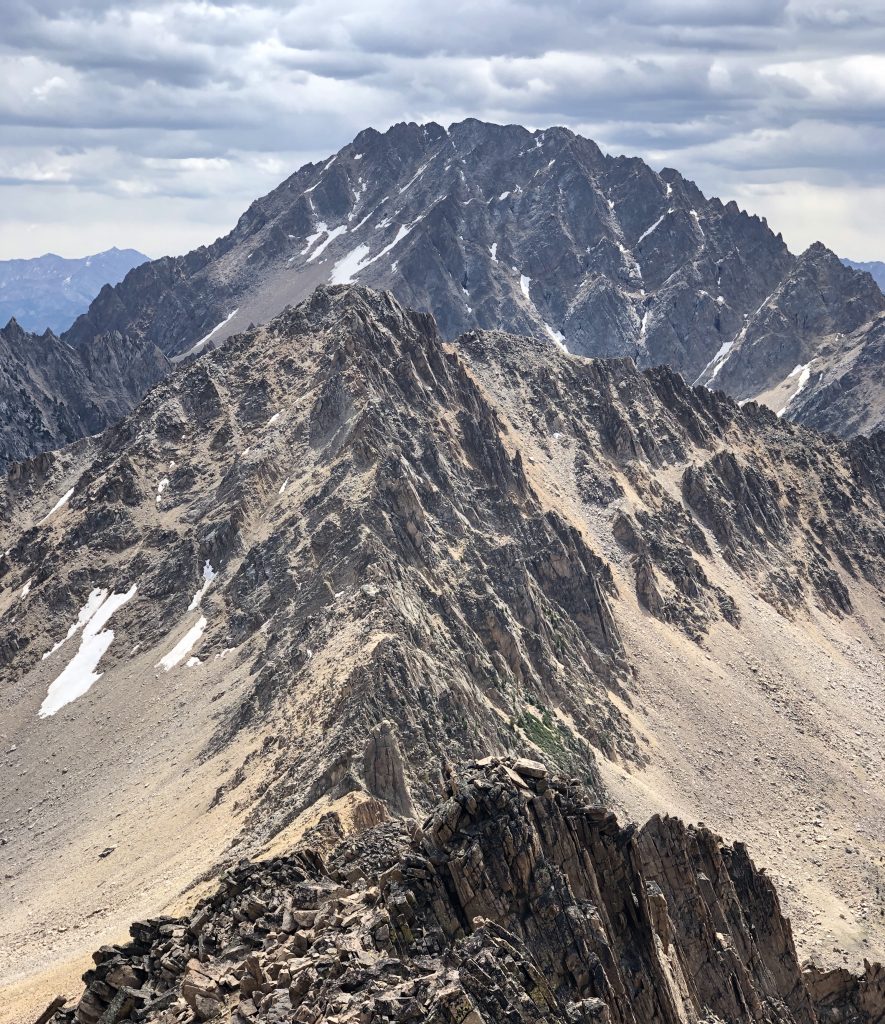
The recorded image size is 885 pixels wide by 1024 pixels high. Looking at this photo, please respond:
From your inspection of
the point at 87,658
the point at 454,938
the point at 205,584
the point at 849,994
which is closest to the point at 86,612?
the point at 87,658

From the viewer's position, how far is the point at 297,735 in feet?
360

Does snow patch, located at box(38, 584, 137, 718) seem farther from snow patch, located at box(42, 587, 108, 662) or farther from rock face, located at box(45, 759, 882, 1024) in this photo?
rock face, located at box(45, 759, 882, 1024)

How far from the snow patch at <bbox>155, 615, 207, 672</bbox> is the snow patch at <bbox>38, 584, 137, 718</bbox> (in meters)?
9.22

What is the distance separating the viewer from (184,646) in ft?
482

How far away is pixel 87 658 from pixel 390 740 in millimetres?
62795

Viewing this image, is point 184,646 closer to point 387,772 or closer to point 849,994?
point 387,772

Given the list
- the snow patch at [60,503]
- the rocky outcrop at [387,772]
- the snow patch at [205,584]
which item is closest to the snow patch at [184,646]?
the snow patch at [205,584]

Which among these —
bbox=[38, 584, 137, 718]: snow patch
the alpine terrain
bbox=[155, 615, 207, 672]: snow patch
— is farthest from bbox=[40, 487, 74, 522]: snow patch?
bbox=[155, 615, 207, 672]: snow patch

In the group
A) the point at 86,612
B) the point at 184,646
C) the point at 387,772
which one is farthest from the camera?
the point at 86,612

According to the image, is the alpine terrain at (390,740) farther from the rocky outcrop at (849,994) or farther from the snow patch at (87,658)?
the snow patch at (87,658)

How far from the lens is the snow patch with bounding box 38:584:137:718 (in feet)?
486

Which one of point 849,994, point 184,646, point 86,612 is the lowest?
point 849,994

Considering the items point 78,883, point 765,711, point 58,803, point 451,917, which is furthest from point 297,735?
point 765,711

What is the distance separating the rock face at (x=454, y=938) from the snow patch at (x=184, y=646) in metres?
89.1
